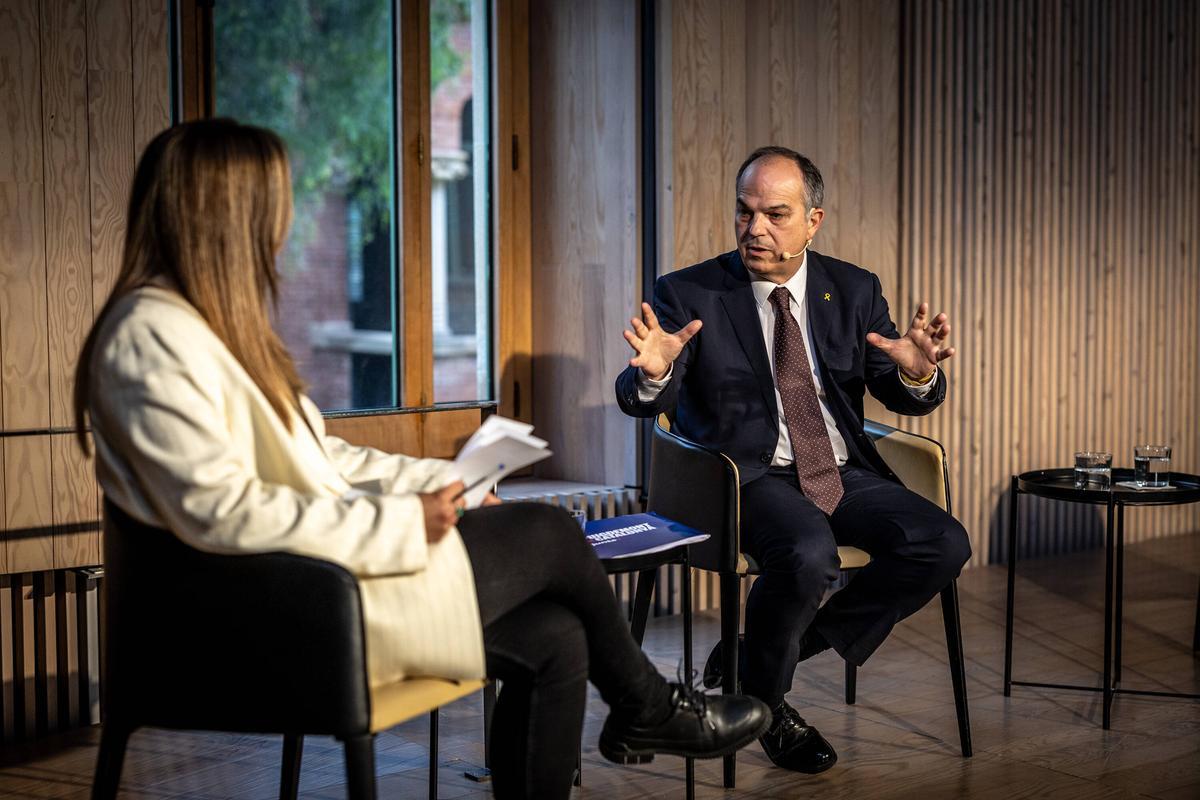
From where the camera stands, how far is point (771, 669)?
2.86m

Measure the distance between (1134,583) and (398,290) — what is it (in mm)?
3054

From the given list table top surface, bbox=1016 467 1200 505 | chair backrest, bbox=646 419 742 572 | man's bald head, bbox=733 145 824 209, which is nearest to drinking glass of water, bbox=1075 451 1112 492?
table top surface, bbox=1016 467 1200 505

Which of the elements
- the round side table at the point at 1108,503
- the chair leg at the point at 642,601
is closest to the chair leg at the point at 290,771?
the chair leg at the point at 642,601

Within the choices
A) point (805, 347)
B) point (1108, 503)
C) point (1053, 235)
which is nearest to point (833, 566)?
A: point (805, 347)

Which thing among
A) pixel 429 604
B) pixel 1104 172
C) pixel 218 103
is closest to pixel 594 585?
pixel 429 604

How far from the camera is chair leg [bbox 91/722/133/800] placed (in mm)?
1889

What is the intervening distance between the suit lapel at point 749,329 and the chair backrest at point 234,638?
5.31ft

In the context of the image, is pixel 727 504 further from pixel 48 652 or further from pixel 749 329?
pixel 48 652

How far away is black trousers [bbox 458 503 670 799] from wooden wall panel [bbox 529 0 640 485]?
2128 mm

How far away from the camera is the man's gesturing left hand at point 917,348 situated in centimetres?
312

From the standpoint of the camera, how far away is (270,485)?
1854 millimetres

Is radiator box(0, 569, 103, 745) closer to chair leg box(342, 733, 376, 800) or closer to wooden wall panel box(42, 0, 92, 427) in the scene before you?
wooden wall panel box(42, 0, 92, 427)

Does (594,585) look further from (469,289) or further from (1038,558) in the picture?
(1038,558)

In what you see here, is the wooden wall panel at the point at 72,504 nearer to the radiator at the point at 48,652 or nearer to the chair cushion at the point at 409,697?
the radiator at the point at 48,652
